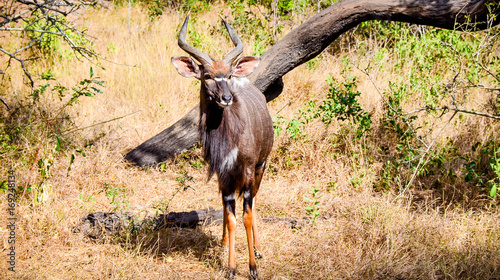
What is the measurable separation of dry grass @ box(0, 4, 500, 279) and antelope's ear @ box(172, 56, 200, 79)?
138 cm

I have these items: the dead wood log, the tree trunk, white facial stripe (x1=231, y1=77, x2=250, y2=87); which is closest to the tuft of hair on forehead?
white facial stripe (x1=231, y1=77, x2=250, y2=87)

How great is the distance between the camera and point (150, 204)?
467 cm

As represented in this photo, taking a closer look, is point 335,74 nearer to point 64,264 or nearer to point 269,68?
point 269,68

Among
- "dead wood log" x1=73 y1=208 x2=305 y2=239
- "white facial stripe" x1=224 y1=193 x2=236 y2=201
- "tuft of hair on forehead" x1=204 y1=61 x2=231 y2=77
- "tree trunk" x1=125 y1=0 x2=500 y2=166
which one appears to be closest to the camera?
"tuft of hair on forehead" x1=204 y1=61 x2=231 y2=77

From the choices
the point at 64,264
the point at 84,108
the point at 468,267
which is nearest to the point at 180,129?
the point at 84,108

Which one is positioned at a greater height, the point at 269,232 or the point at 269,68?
the point at 269,68

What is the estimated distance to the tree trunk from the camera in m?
4.25

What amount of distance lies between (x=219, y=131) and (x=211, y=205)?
1437 mm

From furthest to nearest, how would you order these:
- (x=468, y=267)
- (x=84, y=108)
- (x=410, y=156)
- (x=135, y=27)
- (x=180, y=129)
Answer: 1. (x=135, y=27)
2. (x=84, y=108)
3. (x=180, y=129)
4. (x=410, y=156)
5. (x=468, y=267)

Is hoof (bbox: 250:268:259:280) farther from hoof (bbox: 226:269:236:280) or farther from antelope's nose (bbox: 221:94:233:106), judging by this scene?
antelope's nose (bbox: 221:94:233:106)

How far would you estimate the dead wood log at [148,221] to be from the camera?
12.9 feet

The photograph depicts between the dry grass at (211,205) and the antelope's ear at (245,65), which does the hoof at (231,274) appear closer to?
the dry grass at (211,205)

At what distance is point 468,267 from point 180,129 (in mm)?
3283

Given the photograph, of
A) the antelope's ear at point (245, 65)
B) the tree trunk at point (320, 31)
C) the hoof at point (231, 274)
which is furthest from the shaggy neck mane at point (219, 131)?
the tree trunk at point (320, 31)
